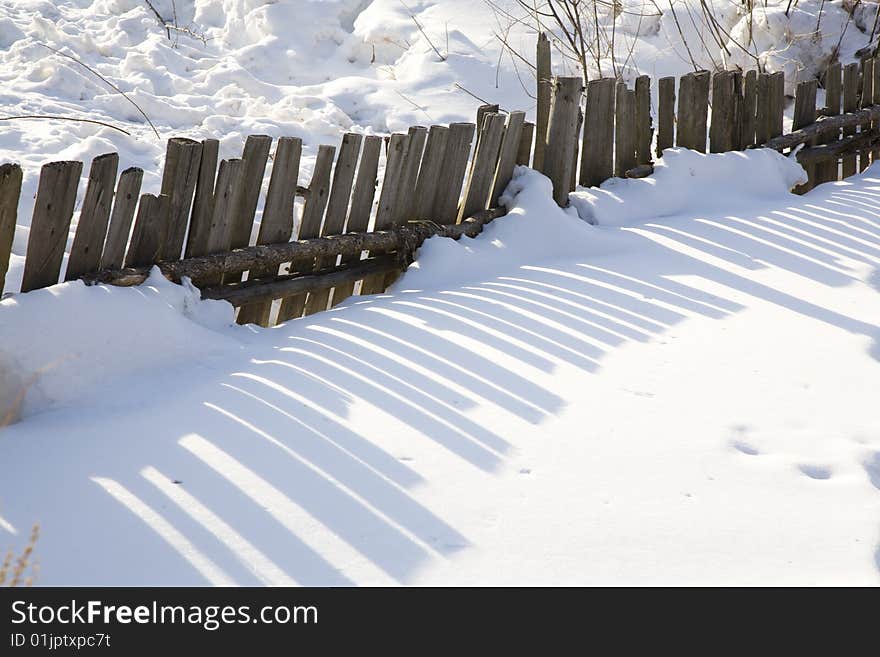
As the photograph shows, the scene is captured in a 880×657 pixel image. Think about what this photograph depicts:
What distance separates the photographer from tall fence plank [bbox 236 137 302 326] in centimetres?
390

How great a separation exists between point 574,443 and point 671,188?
119 inches

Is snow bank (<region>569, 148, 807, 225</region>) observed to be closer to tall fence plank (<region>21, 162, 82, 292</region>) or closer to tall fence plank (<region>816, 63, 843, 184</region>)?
tall fence plank (<region>816, 63, 843, 184</region>)

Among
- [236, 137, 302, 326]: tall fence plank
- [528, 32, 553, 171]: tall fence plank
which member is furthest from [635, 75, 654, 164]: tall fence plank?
[236, 137, 302, 326]: tall fence plank

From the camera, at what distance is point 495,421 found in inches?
113

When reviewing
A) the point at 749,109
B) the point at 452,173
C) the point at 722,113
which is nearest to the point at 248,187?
the point at 452,173

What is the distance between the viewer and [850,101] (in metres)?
6.62

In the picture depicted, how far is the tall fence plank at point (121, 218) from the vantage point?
3389mm

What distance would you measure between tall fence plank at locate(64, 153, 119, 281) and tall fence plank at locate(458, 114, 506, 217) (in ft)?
6.28

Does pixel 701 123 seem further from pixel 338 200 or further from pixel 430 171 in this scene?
pixel 338 200

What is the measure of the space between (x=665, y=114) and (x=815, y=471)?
334 cm

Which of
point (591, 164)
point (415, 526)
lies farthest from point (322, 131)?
point (415, 526)

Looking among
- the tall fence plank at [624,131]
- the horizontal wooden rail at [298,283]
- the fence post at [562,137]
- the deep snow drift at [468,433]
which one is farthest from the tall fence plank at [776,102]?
the horizontal wooden rail at [298,283]

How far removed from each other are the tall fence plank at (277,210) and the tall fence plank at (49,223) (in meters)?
0.88
